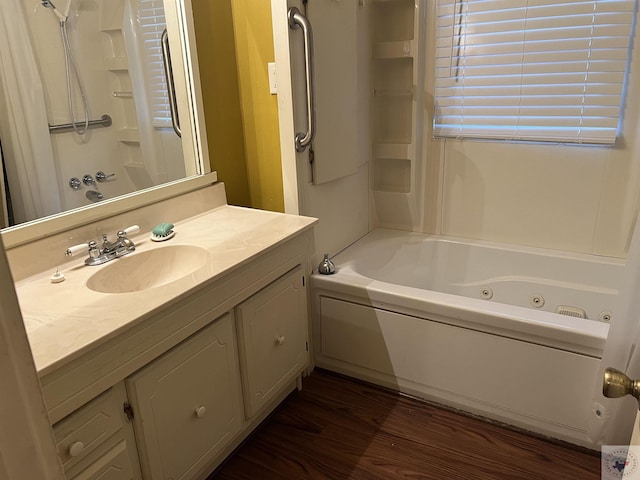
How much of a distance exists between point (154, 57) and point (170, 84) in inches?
4.5

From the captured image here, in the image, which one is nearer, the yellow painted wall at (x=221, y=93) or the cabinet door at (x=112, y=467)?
the cabinet door at (x=112, y=467)

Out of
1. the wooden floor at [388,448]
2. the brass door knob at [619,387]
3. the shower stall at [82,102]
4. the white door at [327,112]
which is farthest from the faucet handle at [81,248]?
the brass door knob at [619,387]

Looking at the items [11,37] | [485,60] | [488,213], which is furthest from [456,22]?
[11,37]

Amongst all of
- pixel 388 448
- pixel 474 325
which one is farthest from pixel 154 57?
pixel 388 448

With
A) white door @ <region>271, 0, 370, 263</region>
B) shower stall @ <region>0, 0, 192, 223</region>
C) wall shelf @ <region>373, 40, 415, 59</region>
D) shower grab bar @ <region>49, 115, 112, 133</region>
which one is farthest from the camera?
wall shelf @ <region>373, 40, 415, 59</region>

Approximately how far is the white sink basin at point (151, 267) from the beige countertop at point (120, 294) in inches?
0.8

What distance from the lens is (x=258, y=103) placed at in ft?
7.23

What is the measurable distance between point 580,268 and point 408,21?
1476mm

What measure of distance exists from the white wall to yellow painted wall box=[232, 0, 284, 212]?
0.89 meters

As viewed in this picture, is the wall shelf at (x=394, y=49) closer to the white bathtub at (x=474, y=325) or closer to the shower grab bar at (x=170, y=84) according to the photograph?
the white bathtub at (x=474, y=325)

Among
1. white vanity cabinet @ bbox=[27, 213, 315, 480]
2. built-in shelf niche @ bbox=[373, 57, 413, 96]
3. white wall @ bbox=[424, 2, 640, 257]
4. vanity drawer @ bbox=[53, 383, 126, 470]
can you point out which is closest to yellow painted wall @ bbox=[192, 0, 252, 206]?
white vanity cabinet @ bbox=[27, 213, 315, 480]

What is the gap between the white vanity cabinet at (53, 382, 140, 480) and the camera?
1.15 meters

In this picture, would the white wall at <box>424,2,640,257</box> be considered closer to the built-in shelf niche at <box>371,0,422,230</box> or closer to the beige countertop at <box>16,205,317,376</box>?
the built-in shelf niche at <box>371,0,422,230</box>

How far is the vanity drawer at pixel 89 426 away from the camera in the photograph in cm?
114
